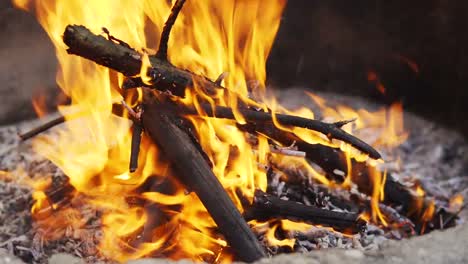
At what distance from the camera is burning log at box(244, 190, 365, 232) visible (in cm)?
264

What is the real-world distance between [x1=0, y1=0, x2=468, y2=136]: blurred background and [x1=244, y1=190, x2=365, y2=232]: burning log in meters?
1.87

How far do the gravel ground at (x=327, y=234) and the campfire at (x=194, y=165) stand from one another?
74 mm

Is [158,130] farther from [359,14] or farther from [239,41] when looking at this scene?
[359,14]

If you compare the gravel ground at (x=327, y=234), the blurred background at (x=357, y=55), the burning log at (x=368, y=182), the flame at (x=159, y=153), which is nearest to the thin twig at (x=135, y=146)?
the flame at (x=159, y=153)

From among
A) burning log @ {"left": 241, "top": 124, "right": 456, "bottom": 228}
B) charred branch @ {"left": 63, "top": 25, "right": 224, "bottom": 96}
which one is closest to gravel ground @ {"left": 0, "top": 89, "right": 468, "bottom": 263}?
burning log @ {"left": 241, "top": 124, "right": 456, "bottom": 228}

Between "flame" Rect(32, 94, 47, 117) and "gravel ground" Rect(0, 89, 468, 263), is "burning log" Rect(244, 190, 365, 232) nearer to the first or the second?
"gravel ground" Rect(0, 89, 468, 263)

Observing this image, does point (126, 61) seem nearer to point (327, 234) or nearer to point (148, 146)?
point (148, 146)

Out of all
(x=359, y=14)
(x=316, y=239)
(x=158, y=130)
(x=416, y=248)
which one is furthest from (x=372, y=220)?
(x=359, y=14)

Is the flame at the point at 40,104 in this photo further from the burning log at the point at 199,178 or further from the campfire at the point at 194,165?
the burning log at the point at 199,178

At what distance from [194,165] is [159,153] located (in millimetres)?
231

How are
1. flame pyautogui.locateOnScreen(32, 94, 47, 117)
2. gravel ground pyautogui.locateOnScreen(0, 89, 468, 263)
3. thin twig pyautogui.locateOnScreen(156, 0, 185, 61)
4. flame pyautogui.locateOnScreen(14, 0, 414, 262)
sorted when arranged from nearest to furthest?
gravel ground pyautogui.locateOnScreen(0, 89, 468, 263), thin twig pyautogui.locateOnScreen(156, 0, 185, 61), flame pyautogui.locateOnScreen(14, 0, 414, 262), flame pyautogui.locateOnScreen(32, 94, 47, 117)

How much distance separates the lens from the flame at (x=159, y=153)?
263 cm

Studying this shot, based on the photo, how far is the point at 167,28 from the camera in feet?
8.26

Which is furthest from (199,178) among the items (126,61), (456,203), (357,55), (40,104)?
(357,55)
